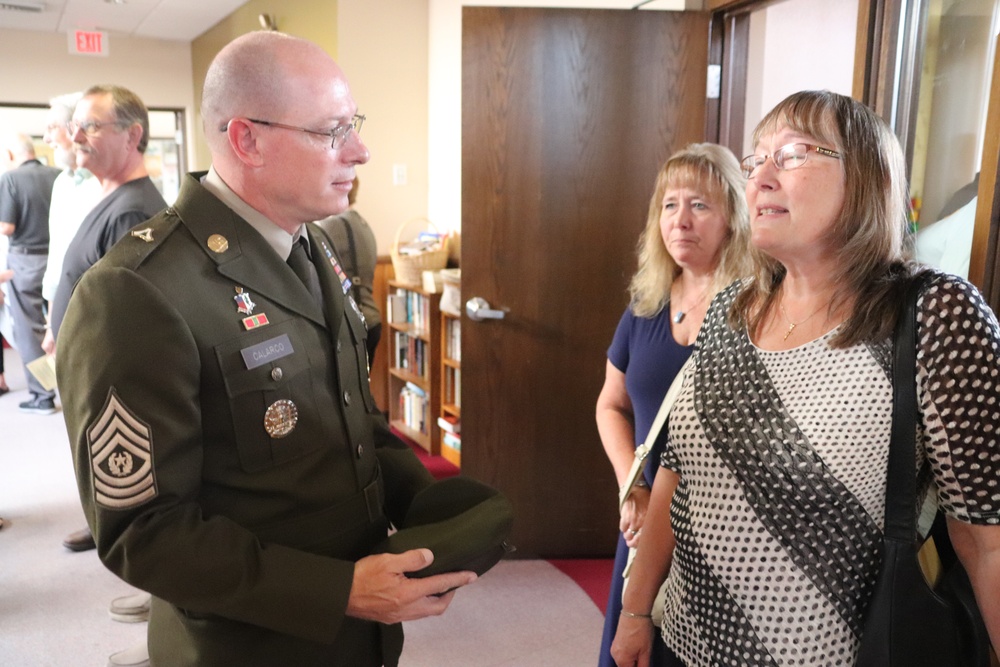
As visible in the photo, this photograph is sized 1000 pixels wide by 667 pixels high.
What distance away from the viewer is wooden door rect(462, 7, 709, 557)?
2.87 metres

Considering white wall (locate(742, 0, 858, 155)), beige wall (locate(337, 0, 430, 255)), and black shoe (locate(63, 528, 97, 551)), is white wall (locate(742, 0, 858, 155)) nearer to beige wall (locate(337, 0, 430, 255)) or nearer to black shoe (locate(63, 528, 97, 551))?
beige wall (locate(337, 0, 430, 255))

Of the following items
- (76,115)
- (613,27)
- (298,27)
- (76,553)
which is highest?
(298,27)

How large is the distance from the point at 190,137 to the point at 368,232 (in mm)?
5935

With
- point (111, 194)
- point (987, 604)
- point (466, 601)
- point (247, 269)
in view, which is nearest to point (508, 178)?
point (111, 194)

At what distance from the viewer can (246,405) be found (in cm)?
108

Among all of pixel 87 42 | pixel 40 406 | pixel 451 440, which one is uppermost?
pixel 87 42

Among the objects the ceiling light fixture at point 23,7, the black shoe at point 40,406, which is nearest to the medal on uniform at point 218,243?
the black shoe at point 40,406

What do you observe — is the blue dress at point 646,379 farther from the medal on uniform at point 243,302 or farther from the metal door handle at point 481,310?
the metal door handle at point 481,310

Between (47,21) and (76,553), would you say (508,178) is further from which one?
(47,21)

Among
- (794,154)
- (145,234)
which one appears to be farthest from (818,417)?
(145,234)

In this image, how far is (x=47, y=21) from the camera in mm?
7500

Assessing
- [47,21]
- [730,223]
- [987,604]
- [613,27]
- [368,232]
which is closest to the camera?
[987,604]

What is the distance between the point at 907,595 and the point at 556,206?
210cm

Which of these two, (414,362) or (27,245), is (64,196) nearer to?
(414,362)
